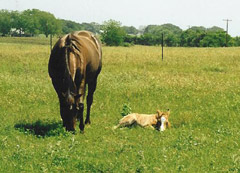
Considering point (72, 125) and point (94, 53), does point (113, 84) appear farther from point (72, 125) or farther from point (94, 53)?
point (72, 125)

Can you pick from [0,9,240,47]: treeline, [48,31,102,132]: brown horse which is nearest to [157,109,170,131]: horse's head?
[48,31,102,132]: brown horse

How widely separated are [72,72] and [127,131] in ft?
Answer: 7.68

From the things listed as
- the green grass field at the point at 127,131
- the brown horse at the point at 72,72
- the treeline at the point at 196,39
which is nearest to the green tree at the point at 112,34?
the treeline at the point at 196,39

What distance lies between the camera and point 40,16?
18088 cm

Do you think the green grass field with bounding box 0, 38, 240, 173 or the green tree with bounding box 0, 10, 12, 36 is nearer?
the green grass field with bounding box 0, 38, 240, 173

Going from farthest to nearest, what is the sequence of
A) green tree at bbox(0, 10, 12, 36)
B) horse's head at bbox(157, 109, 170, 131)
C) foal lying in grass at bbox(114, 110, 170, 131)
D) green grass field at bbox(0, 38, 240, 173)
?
green tree at bbox(0, 10, 12, 36) < foal lying in grass at bbox(114, 110, 170, 131) < horse's head at bbox(157, 109, 170, 131) < green grass field at bbox(0, 38, 240, 173)

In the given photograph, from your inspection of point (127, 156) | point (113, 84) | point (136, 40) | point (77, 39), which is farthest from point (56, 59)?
point (136, 40)

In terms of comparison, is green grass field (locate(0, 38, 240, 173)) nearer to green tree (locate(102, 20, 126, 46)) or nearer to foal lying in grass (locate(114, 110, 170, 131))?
foal lying in grass (locate(114, 110, 170, 131))

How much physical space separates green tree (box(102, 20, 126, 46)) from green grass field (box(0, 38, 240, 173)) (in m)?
84.8

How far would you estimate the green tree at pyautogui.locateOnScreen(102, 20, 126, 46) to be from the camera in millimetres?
104938

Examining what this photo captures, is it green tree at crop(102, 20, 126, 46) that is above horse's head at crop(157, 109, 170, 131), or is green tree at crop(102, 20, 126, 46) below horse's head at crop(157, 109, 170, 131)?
above

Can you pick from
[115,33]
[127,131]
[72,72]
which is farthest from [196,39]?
[72,72]

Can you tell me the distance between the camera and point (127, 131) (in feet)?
34.3

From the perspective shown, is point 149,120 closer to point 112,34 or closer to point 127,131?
point 127,131
